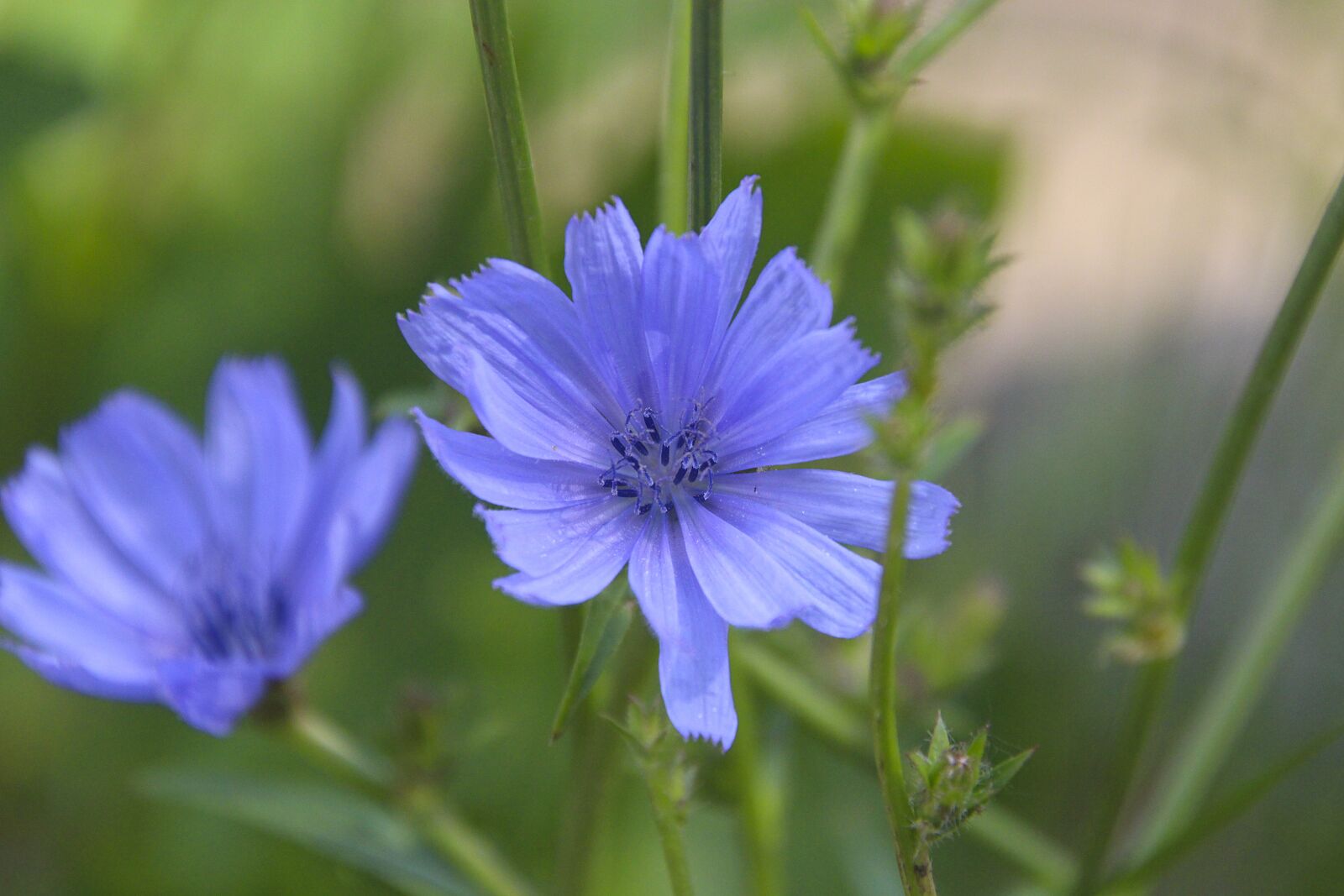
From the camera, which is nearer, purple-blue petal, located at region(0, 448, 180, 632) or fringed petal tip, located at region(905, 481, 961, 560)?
fringed petal tip, located at region(905, 481, 961, 560)

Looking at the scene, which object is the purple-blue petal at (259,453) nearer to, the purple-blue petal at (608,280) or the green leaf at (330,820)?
the green leaf at (330,820)

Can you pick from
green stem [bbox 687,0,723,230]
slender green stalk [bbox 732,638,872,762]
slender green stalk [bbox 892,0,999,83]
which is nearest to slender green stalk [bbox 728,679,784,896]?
slender green stalk [bbox 732,638,872,762]

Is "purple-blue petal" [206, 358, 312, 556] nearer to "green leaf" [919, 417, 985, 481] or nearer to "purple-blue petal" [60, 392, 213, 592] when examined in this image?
"purple-blue petal" [60, 392, 213, 592]

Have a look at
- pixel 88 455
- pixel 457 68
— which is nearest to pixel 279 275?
pixel 457 68

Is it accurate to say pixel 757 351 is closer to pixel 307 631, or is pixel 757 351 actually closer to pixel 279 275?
pixel 307 631

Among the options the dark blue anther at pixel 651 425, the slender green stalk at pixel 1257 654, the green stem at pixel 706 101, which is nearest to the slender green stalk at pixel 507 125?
the green stem at pixel 706 101
